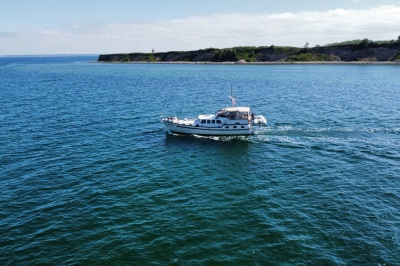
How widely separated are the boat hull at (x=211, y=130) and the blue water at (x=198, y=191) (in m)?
2.00

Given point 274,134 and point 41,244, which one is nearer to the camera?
point 41,244

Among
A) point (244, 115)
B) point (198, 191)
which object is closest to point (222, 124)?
point (244, 115)

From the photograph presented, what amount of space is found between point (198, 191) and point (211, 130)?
23.8m

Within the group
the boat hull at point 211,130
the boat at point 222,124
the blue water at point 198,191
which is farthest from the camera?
the boat hull at point 211,130

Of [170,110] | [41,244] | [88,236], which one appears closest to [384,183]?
[88,236]

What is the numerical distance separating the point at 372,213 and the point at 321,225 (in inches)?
251

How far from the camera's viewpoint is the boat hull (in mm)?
59562

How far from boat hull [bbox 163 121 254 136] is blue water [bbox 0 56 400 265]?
2.00m

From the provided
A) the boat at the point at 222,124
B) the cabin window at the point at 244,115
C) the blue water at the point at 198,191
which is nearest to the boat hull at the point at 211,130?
the boat at the point at 222,124

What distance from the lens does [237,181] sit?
40.3m

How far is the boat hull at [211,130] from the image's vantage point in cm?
5956

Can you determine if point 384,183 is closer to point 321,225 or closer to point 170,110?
point 321,225

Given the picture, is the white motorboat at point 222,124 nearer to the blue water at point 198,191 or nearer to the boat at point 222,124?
the boat at point 222,124

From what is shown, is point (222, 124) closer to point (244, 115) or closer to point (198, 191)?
point (244, 115)
